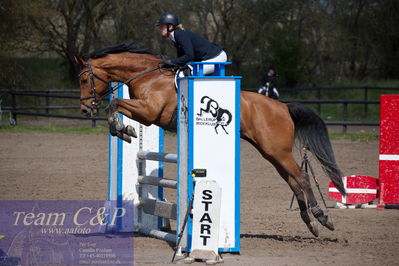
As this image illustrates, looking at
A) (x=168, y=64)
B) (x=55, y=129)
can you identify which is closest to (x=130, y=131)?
(x=168, y=64)

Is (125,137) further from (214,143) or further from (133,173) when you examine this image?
(214,143)

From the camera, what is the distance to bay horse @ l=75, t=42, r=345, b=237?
20.0 feet

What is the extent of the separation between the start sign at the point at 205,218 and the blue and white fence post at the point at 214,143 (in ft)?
0.48

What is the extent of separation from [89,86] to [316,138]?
2.53 m

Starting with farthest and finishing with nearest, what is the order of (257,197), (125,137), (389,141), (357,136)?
(357,136)
(257,197)
(389,141)
(125,137)

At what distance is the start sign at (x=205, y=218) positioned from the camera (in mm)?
5004

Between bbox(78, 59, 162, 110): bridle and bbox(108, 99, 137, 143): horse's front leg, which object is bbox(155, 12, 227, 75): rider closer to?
bbox(78, 59, 162, 110): bridle

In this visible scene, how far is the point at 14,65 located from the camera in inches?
844

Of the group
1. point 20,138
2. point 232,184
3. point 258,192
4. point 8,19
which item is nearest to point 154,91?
point 232,184

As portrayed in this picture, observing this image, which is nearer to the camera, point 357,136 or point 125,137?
point 125,137

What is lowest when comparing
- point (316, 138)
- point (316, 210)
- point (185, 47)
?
point (316, 210)

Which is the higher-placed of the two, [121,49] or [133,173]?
[121,49]

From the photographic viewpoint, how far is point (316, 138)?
657cm

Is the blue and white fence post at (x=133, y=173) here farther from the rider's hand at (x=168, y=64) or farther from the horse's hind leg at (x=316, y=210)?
the horse's hind leg at (x=316, y=210)
